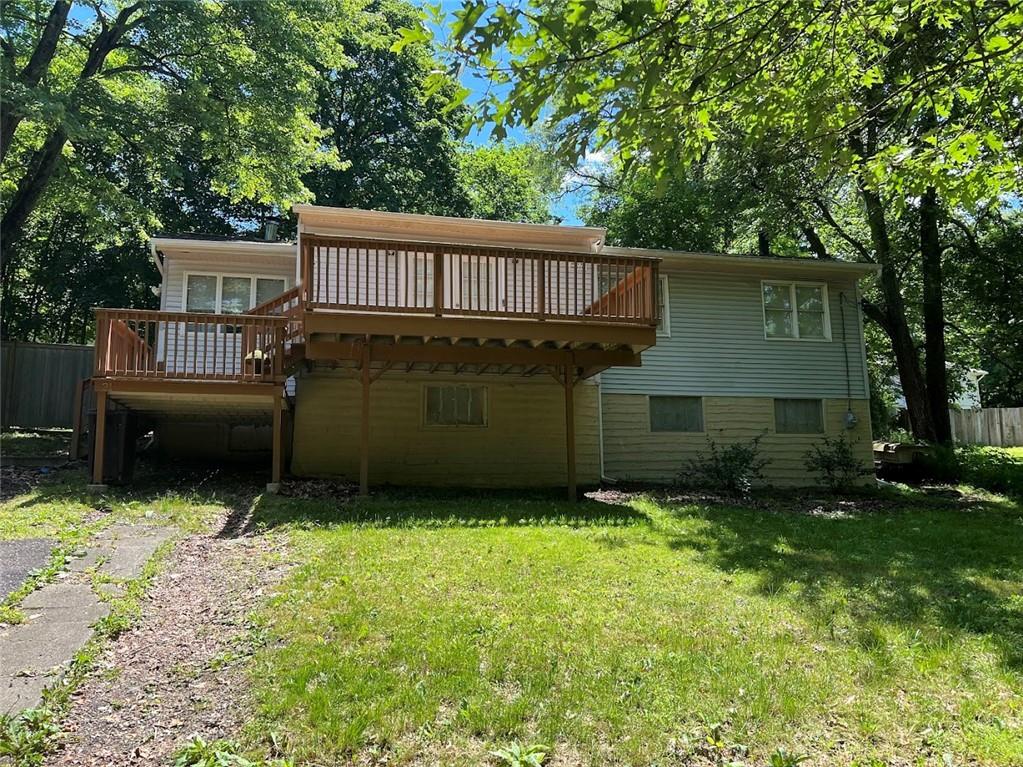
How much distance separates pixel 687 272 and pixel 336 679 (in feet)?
39.9

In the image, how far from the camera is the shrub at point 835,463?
44.6 ft

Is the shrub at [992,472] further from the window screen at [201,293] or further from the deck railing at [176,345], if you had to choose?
the window screen at [201,293]

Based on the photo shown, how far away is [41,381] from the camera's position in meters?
14.9

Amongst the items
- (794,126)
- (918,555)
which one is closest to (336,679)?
(794,126)

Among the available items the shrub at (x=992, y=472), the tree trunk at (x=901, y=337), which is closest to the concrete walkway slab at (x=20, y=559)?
the shrub at (x=992, y=472)

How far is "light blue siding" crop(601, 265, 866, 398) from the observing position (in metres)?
13.8

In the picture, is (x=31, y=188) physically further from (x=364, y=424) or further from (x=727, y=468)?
(x=727, y=468)

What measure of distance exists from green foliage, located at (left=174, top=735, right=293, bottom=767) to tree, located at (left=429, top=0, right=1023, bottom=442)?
3294 mm

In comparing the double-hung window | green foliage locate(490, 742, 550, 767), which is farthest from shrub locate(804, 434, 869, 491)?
green foliage locate(490, 742, 550, 767)

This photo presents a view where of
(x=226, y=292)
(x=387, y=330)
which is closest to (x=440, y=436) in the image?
(x=387, y=330)

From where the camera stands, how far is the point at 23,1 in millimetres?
12094

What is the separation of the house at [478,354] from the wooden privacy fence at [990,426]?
18.2 meters

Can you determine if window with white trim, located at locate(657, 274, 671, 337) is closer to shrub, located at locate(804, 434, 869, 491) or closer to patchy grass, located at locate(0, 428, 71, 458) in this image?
shrub, located at locate(804, 434, 869, 491)

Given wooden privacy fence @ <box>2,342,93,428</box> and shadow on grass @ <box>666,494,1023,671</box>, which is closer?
shadow on grass @ <box>666,494,1023,671</box>
